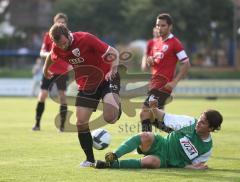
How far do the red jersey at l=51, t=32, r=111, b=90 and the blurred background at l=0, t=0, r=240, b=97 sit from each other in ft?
139

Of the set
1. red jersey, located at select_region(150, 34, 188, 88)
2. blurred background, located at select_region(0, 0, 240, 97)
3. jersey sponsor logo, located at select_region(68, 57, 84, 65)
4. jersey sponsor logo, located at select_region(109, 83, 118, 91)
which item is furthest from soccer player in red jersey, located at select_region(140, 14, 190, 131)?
blurred background, located at select_region(0, 0, 240, 97)

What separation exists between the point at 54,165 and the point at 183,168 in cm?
187

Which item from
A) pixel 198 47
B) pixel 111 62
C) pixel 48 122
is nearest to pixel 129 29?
pixel 198 47

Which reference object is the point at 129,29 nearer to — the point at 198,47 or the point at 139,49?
the point at 198,47

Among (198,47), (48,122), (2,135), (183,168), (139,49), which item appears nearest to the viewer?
(183,168)

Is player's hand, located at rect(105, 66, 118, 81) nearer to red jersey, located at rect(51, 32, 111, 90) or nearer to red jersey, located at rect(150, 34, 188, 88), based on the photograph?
red jersey, located at rect(51, 32, 111, 90)

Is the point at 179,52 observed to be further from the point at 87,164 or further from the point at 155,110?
the point at 87,164

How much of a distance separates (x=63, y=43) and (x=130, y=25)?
52826 millimetres

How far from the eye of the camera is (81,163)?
10305 millimetres

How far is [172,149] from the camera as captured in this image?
10008 mm

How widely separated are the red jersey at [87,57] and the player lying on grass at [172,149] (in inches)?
48.5

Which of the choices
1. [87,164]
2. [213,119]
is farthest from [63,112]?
[213,119]

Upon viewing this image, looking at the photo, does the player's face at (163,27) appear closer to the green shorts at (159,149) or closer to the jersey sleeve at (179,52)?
the jersey sleeve at (179,52)

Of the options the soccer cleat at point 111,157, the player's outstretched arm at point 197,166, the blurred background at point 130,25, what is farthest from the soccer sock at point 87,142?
the blurred background at point 130,25
